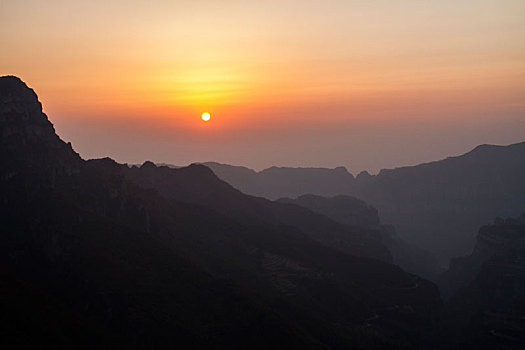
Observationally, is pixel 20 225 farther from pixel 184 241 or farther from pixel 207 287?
pixel 184 241

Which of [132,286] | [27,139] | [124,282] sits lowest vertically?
[132,286]

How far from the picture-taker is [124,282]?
128 meters

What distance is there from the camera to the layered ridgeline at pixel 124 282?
4419 inches

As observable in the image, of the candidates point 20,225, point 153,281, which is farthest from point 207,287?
point 20,225

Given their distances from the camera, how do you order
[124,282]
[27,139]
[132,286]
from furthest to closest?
[27,139] < [124,282] < [132,286]

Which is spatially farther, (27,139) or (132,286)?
(27,139)

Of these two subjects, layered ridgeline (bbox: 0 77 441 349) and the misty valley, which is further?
the misty valley

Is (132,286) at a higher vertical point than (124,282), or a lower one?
lower

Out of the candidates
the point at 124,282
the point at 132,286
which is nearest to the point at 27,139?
the point at 124,282

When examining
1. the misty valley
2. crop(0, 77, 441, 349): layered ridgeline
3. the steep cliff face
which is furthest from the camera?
the steep cliff face

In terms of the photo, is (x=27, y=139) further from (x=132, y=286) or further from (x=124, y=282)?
(x=132, y=286)

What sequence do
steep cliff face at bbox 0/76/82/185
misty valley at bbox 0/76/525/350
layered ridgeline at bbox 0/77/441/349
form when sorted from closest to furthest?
layered ridgeline at bbox 0/77/441/349 → misty valley at bbox 0/76/525/350 → steep cliff face at bbox 0/76/82/185

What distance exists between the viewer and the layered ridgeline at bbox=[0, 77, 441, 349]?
11225 cm

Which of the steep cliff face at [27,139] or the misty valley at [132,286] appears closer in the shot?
the misty valley at [132,286]
